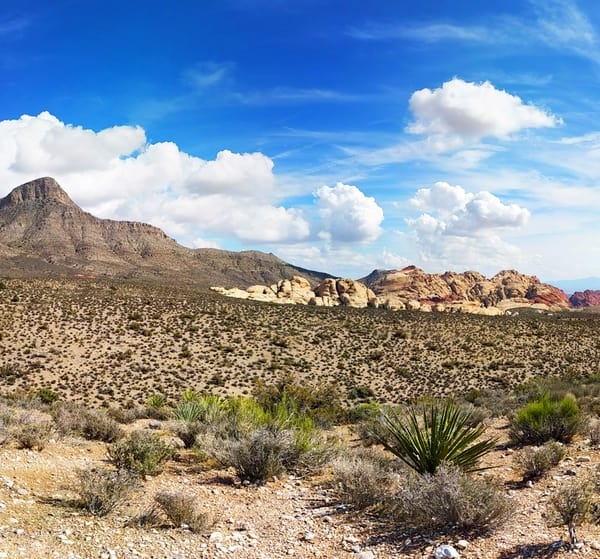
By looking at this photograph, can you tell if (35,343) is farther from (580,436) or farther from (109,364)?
(580,436)

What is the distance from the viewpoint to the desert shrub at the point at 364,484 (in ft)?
21.2

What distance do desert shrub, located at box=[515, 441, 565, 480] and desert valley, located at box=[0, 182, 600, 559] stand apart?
0.05m

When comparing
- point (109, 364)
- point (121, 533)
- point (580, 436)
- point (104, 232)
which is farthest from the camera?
point (104, 232)

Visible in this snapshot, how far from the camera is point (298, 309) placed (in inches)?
1989

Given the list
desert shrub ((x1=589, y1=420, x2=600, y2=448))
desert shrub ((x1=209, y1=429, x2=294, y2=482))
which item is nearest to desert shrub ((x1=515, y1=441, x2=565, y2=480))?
desert shrub ((x1=589, y1=420, x2=600, y2=448))

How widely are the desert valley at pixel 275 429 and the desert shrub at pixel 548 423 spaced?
0.13 ft

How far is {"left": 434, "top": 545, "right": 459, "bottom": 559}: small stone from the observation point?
470cm

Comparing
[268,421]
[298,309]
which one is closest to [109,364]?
[298,309]

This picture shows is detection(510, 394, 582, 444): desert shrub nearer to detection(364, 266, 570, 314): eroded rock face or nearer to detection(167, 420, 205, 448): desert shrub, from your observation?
detection(167, 420, 205, 448): desert shrub

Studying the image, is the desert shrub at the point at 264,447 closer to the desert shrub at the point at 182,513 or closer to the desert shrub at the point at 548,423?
the desert shrub at the point at 182,513

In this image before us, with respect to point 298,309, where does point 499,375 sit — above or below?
below

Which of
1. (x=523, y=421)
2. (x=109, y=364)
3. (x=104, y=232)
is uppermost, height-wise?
(x=104, y=232)

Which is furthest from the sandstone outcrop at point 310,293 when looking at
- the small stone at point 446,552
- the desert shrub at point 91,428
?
the small stone at point 446,552

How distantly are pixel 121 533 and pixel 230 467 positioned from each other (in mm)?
3262
